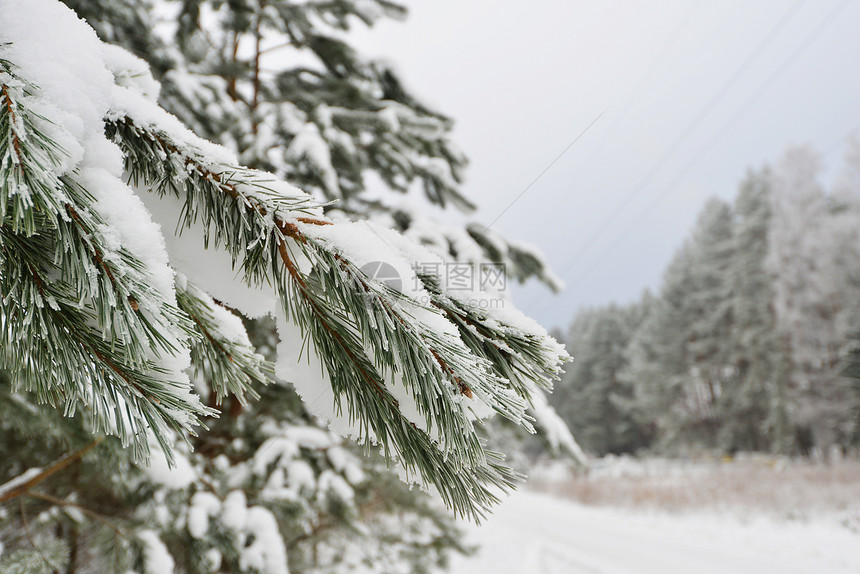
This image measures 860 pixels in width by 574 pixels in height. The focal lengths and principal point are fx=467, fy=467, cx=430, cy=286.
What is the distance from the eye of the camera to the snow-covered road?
21.9 feet

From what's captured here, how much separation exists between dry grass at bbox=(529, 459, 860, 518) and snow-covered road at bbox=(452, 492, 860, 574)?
40 centimetres

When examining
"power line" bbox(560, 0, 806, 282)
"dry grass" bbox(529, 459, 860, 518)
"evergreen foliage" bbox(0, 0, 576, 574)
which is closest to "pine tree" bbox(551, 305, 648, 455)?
"dry grass" bbox(529, 459, 860, 518)

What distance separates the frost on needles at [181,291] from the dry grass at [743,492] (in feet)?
36.2

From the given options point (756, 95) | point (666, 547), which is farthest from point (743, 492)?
point (756, 95)

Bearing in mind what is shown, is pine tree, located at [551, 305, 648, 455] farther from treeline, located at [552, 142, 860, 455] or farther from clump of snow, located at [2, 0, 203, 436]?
A: clump of snow, located at [2, 0, 203, 436]

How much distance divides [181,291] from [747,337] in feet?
86.0

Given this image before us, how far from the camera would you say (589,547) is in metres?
8.19

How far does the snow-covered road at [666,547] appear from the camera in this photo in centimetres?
666

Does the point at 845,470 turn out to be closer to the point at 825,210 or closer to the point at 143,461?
the point at 825,210

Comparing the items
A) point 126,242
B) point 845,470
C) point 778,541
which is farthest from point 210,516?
point 845,470

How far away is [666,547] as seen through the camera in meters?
8.02

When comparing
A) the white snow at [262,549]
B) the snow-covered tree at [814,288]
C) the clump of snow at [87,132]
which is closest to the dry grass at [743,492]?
the snow-covered tree at [814,288]

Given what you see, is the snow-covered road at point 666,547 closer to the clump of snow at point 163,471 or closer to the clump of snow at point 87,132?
the clump of snow at point 163,471

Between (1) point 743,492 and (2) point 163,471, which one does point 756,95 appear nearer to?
(2) point 163,471
